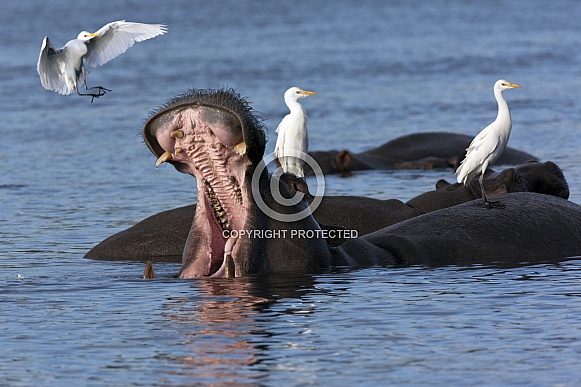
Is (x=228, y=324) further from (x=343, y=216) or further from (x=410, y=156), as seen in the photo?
(x=410, y=156)

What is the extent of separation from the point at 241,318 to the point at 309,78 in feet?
76.7

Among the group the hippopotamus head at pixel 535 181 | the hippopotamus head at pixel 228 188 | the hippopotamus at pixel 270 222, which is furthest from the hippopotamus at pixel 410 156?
the hippopotamus head at pixel 228 188

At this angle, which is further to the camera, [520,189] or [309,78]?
[309,78]

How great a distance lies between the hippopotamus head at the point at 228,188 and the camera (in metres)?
7.73

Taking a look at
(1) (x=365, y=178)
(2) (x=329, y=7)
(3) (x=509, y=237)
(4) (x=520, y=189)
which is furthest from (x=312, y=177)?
(2) (x=329, y=7)

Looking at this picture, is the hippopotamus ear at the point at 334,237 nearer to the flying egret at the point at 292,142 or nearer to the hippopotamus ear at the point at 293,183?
the hippopotamus ear at the point at 293,183

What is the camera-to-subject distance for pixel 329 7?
232 ft

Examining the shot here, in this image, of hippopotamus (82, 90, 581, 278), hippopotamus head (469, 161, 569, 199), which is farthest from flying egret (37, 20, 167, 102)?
hippopotamus (82, 90, 581, 278)

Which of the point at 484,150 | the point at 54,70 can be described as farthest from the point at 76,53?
the point at 484,150

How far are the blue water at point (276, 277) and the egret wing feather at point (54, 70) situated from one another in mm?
1337

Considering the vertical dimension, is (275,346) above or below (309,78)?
below

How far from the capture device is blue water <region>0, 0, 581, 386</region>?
22.5 ft

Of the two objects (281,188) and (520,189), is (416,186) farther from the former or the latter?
(281,188)

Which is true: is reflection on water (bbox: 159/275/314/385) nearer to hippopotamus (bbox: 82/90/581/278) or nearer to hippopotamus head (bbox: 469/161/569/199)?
hippopotamus (bbox: 82/90/581/278)
